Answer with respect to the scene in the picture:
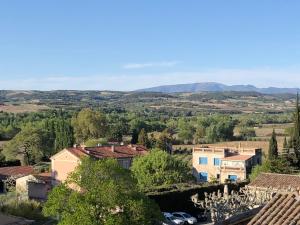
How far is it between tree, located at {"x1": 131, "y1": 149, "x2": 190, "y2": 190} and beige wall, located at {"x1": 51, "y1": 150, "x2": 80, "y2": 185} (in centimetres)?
1123

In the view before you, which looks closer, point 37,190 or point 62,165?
point 37,190

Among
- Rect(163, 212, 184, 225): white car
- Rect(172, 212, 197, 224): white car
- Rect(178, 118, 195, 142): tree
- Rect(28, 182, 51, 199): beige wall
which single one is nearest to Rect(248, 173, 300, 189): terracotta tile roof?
Rect(172, 212, 197, 224): white car

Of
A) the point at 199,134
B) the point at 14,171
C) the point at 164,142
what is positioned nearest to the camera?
the point at 14,171

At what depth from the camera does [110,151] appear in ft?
193

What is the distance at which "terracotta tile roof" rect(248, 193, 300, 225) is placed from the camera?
8.58m

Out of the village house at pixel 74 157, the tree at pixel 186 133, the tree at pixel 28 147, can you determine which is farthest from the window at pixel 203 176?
the tree at pixel 186 133

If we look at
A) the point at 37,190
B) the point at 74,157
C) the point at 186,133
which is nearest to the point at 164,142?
the point at 186,133

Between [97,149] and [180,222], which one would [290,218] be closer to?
[180,222]

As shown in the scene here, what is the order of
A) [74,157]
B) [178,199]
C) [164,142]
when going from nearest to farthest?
[178,199] < [74,157] < [164,142]

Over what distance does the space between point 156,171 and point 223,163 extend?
47.8ft

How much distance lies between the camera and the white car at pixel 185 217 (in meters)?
35.7

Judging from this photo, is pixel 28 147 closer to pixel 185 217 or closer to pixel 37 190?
pixel 37 190

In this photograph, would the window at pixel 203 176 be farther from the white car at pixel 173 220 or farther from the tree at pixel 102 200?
the tree at pixel 102 200

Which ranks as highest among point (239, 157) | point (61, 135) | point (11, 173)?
point (61, 135)
